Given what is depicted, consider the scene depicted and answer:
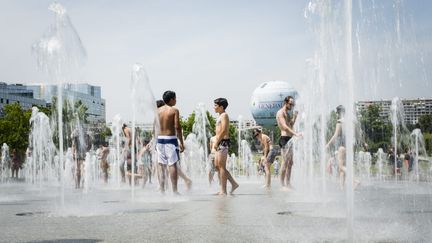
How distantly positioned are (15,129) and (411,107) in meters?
40.8

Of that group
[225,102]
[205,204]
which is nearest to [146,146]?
[225,102]

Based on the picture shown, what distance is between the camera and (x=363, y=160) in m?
33.5

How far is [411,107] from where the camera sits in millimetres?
22734

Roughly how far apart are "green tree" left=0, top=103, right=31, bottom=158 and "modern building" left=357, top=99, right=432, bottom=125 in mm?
36499

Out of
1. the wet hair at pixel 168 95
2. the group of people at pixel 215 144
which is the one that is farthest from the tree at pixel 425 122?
the wet hair at pixel 168 95

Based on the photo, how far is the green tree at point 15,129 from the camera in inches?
2088

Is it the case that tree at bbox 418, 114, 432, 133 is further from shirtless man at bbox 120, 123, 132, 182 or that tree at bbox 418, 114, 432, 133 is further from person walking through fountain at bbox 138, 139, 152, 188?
shirtless man at bbox 120, 123, 132, 182

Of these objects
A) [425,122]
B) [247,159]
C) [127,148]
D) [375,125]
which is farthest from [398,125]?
[127,148]

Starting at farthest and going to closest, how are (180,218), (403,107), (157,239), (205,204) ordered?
1. (403,107)
2. (205,204)
3. (180,218)
4. (157,239)

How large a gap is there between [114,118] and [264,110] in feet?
220

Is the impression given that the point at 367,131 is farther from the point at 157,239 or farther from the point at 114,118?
the point at 157,239

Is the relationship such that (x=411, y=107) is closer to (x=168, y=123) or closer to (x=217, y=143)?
(x=217, y=143)

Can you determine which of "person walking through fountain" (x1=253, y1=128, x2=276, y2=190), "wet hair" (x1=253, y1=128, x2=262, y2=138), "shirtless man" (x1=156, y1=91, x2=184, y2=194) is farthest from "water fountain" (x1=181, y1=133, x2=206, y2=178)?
"shirtless man" (x1=156, y1=91, x2=184, y2=194)

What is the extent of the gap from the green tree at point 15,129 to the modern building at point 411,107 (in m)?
36.5
